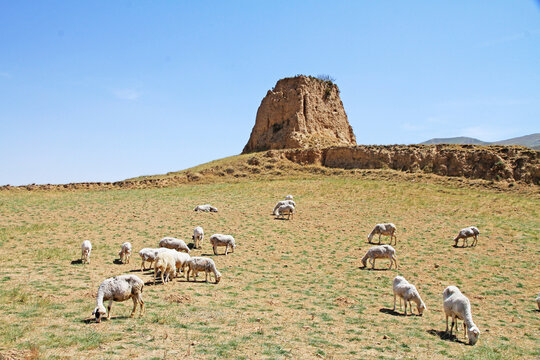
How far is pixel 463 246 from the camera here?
2597 centimetres

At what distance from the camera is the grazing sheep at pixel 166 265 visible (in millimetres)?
16078

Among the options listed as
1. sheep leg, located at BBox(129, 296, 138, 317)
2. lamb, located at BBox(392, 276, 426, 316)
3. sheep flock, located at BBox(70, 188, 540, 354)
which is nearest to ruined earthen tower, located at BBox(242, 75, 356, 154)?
sheep flock, located at BBox(70, 188, 540, 354)

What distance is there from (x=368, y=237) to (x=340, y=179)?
25.9 m

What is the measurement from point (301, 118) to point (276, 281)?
52107mm

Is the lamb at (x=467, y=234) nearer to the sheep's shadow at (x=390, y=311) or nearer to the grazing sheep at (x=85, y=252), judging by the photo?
the sheep's shadow at (x=390, y=311)

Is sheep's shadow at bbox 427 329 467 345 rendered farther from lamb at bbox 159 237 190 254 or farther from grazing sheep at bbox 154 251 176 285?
lamb at bbox 159 237 190 254

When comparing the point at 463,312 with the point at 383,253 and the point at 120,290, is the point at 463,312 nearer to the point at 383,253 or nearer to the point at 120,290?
the point at 383,253

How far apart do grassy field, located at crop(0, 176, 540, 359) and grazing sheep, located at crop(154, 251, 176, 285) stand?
0.62 metres

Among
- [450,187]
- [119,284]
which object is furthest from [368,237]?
[450,187]

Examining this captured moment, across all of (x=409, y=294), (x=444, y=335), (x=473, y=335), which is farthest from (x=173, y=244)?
(x=473, y=335)

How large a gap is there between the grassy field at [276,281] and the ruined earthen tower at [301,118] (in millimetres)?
27571

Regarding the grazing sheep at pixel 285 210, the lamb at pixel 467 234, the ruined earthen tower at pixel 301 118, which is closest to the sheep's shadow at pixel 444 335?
the lamb at pixel 467 234

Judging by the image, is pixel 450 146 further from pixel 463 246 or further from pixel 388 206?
pixel 463 246

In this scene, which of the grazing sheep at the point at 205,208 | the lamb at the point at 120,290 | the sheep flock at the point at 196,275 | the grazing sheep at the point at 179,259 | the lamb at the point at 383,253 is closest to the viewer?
the lamb at the point at 120,290
